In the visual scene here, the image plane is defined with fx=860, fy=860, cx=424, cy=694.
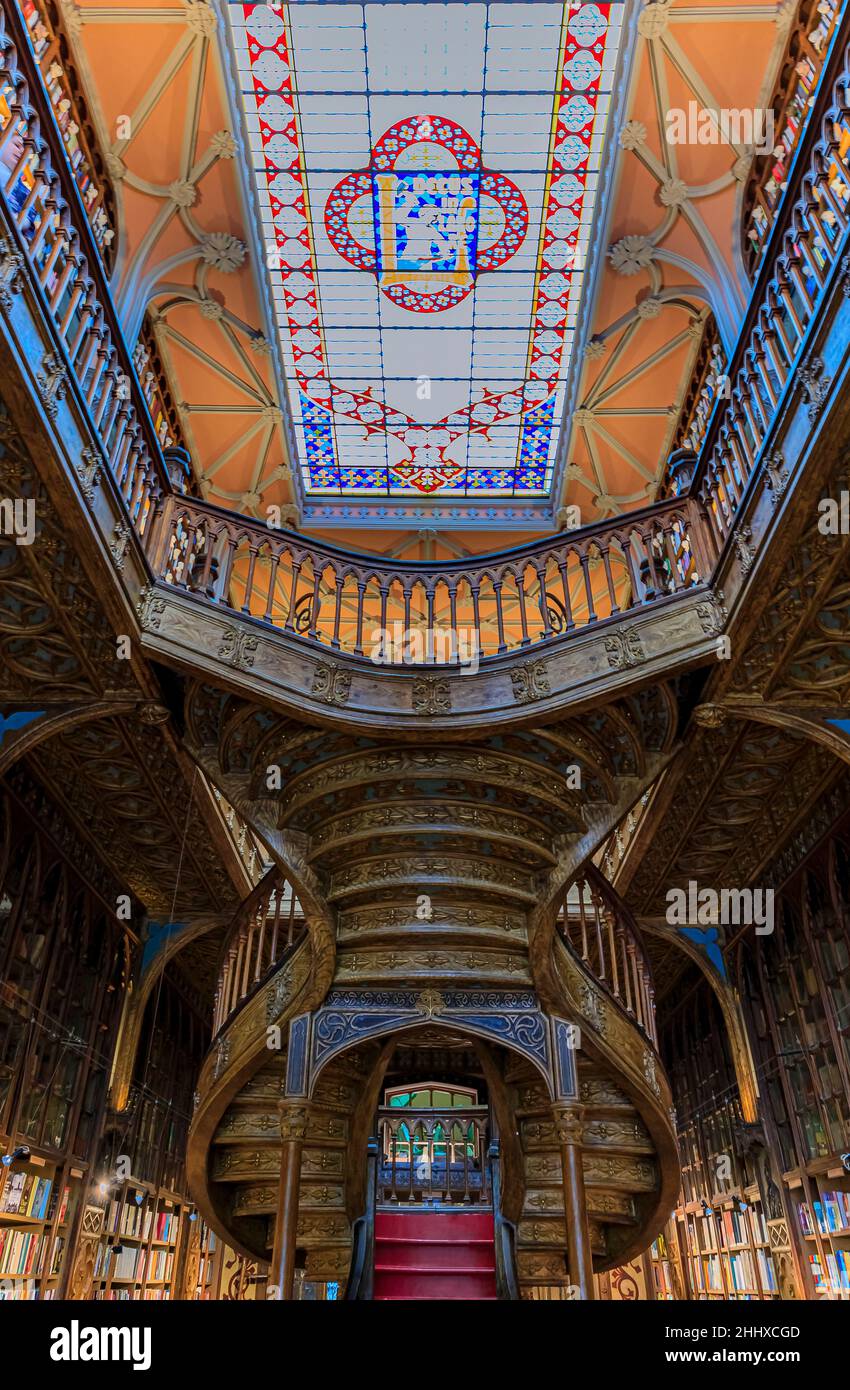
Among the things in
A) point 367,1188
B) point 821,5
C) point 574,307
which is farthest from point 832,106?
point 367,1188

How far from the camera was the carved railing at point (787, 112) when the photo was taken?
685cm

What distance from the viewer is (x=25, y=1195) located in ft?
23.3

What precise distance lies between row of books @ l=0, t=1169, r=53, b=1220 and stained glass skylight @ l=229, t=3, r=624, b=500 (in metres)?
8.30

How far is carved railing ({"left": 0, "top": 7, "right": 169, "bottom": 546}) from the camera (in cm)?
430

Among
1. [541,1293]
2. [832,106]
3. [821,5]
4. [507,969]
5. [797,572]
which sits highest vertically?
[821,5]

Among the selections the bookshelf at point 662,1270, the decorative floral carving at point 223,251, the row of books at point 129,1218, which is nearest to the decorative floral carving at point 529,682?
the decorative floral carving at point 223,251

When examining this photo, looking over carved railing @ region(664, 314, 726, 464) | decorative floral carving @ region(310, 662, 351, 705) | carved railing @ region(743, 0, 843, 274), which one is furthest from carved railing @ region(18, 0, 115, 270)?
carved railing @ region(664, 314, 726, 464)

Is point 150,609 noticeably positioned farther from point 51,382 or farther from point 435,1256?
point 435,1256

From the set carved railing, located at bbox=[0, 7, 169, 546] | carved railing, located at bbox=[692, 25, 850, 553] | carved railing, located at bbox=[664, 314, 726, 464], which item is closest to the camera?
carved railing, located at bbox=[0, 7, 169, 546]

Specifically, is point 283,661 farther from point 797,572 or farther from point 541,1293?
point 541,1293

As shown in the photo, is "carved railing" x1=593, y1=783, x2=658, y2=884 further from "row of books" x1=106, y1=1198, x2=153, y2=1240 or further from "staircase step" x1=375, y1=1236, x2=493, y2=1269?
"row of books" x1=106, y1=1198, x2=153, y2=1240

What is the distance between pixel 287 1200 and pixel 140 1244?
4.91 metres

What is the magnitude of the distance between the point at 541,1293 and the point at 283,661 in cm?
858

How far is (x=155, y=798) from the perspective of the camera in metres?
7.55
